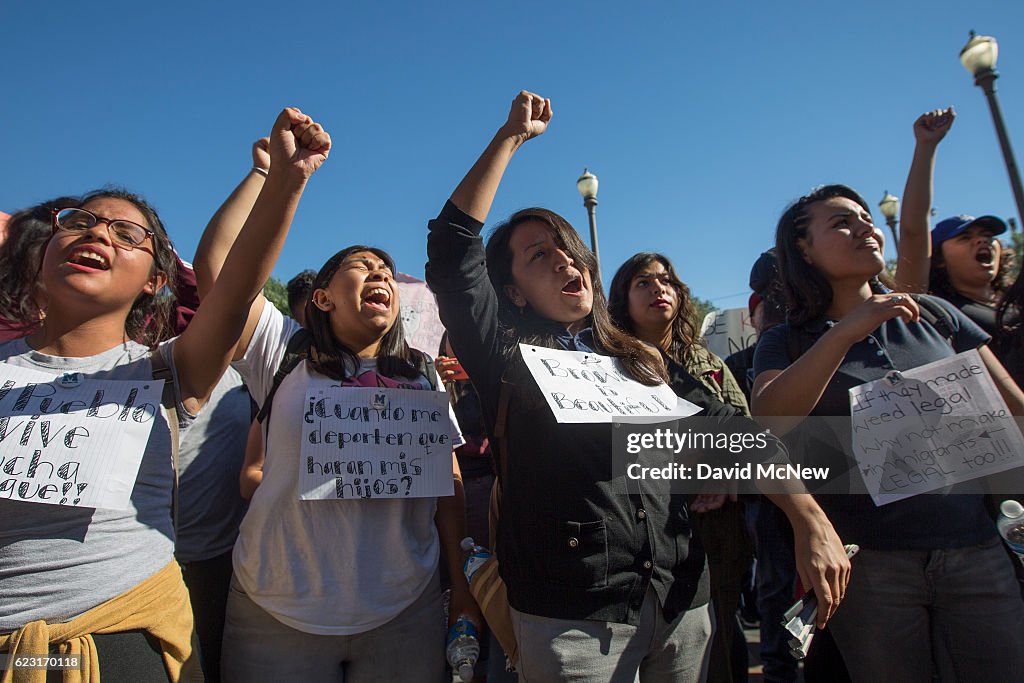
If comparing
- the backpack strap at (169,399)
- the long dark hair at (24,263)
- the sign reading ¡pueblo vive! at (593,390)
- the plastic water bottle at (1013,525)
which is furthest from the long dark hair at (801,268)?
the long dark hair at (24,263)

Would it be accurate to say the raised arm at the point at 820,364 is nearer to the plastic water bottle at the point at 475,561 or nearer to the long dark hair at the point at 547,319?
the long dark hair at the point at 547,319

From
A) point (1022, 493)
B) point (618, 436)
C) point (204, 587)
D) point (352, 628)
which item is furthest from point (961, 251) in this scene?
point (204, 587)

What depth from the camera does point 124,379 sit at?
1.58 metres

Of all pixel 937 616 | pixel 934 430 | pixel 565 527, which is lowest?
pixel 937 616

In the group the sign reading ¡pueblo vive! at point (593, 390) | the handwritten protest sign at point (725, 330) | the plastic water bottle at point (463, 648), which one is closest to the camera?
the sign reading ¡pueblo vive! at point (593, 390)

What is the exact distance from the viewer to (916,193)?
264cm

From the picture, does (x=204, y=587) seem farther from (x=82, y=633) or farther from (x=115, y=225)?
(x=115, y=225)

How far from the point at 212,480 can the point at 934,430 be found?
2559 mm

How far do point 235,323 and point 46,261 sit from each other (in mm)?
546

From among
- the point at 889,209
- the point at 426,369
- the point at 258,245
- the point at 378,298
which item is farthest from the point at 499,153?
the point at 889,209

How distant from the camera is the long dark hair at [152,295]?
5.81ft

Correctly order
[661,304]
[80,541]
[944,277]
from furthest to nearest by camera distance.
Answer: [661,304] → [944,277] → [80,541]

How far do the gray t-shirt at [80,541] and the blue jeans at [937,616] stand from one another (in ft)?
6.53

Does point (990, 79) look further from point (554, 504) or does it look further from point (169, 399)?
point (169, 399)
